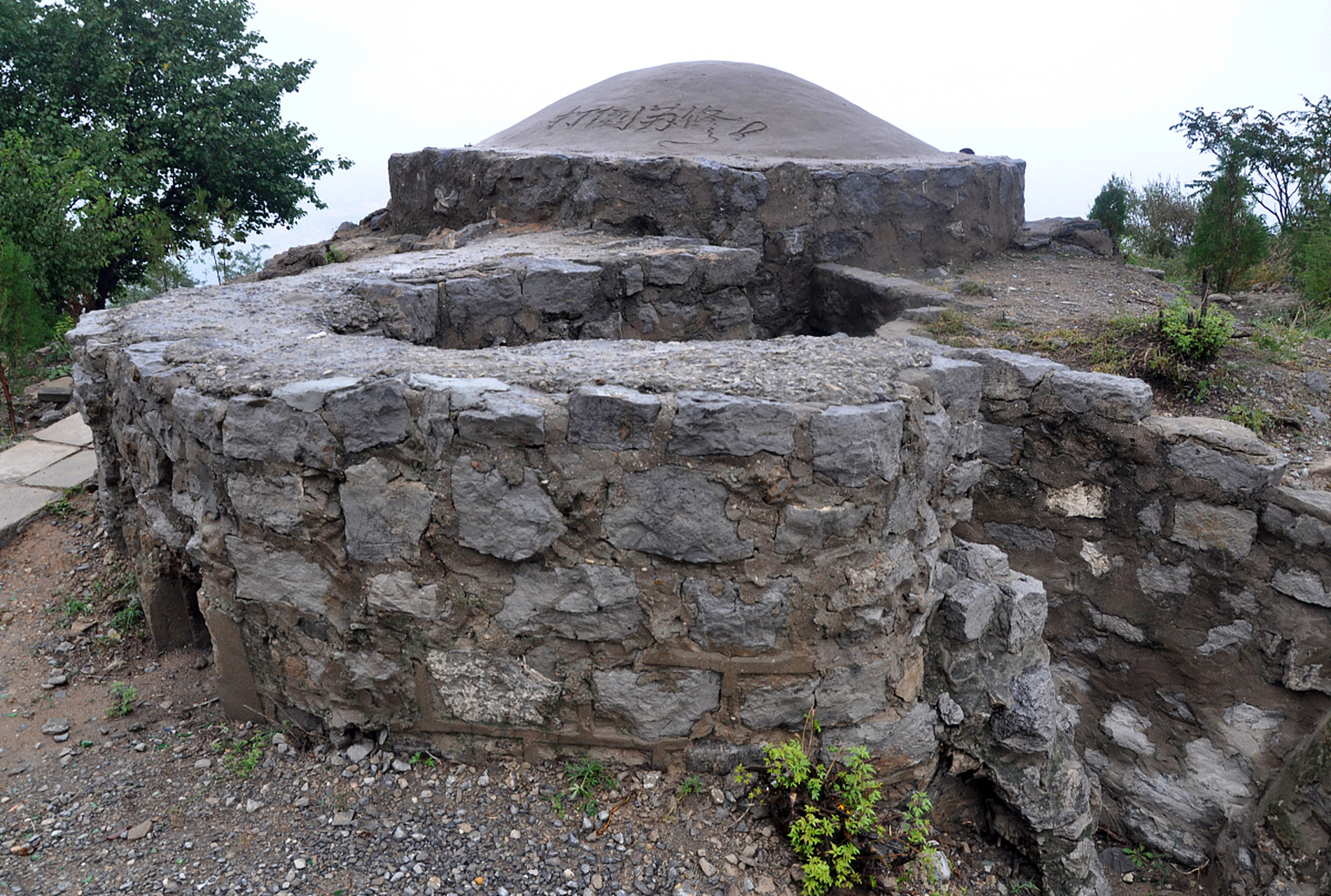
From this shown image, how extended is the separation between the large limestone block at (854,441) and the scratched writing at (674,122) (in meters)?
6.04

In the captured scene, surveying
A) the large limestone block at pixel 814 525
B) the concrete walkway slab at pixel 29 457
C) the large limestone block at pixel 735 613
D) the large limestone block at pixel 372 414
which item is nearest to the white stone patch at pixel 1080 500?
the large limestone block at pixel 814 525

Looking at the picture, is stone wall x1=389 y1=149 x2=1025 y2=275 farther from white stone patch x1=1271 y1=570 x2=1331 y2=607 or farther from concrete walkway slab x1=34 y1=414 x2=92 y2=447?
white stone patch x1=1271 y1=570 x2=1331 y2=607

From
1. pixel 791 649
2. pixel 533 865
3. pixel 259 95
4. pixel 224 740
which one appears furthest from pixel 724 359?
pixel 259 95

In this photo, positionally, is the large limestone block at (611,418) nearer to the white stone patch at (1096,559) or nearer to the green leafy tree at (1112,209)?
the white stone patch at (1096,559)

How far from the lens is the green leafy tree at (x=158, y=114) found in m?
9.65

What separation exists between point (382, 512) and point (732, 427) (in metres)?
1.11

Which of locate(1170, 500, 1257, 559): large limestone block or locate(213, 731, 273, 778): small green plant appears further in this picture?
locate(1170, 500, 1257, 559): large limestone block

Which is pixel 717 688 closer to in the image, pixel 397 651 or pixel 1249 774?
pixel 397 651

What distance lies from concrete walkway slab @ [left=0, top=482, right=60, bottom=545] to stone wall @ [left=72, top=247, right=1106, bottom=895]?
2.01 m

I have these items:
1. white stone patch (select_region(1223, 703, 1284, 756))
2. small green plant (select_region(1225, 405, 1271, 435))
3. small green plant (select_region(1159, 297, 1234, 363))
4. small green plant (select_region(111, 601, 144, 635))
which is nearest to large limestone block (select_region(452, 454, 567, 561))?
small green plant (select_region(111, 601, 144, 635))

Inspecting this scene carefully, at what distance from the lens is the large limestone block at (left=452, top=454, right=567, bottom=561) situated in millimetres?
2537

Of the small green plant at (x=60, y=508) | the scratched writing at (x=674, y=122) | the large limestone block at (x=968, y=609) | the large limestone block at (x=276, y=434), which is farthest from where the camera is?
the scratched writing at (x=674, y=122)

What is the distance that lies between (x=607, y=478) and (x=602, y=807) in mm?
1092

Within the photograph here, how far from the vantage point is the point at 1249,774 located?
3.81 meters
